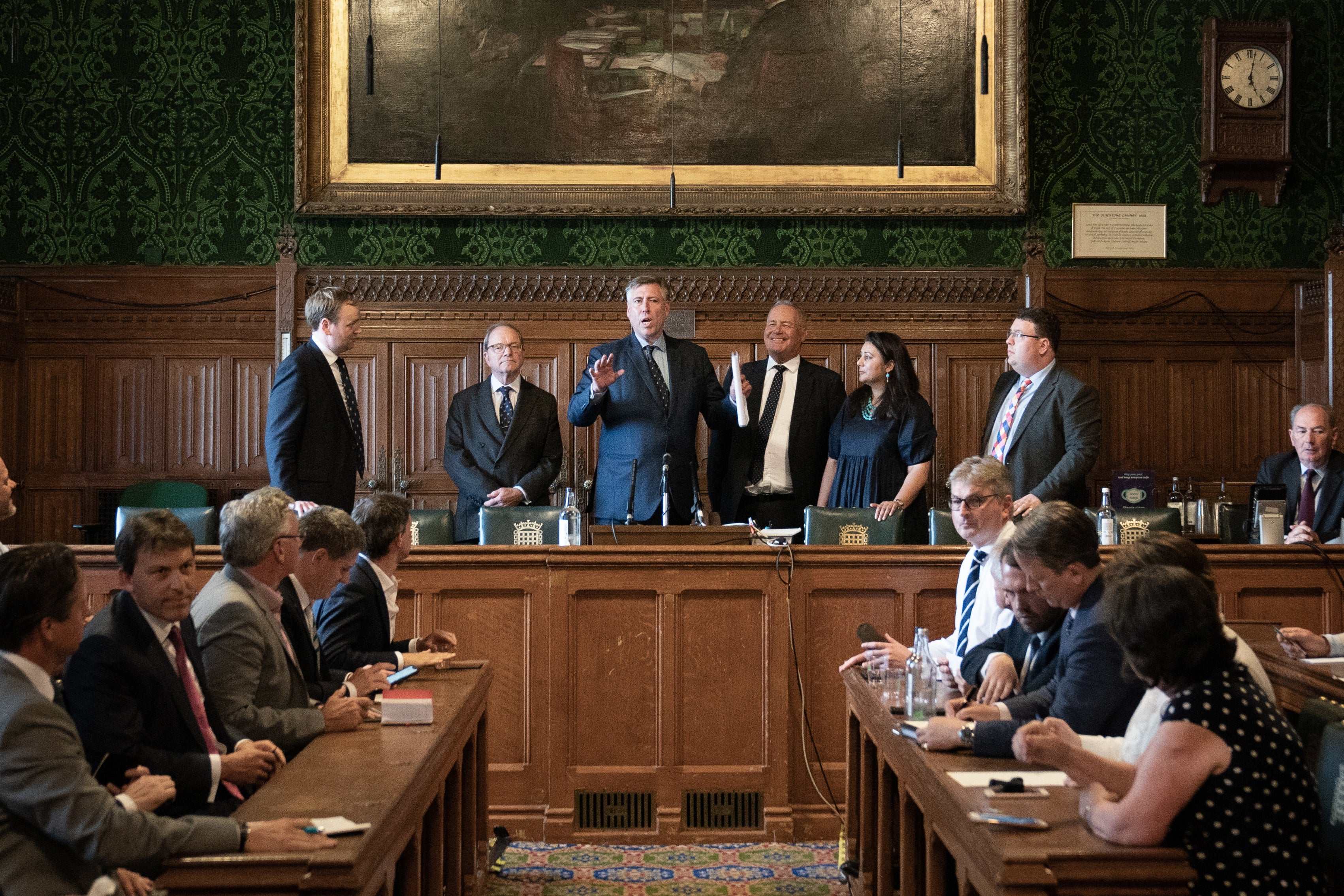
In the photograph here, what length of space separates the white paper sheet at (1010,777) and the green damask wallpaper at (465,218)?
5.50m

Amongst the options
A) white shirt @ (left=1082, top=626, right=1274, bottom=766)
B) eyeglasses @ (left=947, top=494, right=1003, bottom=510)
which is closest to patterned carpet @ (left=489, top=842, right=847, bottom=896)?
eyeglasses @ (left=947, top=494, right=1003, bottom=510)

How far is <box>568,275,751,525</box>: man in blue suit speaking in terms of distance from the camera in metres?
5.77

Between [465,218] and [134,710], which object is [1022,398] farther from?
[134,710]

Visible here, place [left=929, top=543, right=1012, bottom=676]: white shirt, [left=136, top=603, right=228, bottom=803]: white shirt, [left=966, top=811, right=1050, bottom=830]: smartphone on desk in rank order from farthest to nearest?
[left=929, top=543, right=1012, bottom=676]: white shirt < [left=136, top=603, right=228, bottom=803]: white shirt < [left=966, top=811, right=1050, bottom=830]: smartphone on desk

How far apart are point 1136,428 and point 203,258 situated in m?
5.82

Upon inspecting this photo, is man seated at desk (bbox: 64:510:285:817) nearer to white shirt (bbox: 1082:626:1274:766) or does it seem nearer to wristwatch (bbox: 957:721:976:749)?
wristwatch (bbox: 957:721:976:749)

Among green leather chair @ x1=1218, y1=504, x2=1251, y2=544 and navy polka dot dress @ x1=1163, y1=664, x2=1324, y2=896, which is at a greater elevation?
green leather chair @ x1=1218, y1=504, x2=1251, y2=544

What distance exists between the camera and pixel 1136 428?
773 cm

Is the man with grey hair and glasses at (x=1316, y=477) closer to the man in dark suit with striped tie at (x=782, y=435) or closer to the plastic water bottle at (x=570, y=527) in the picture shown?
the man in dark suit with striped tie at (x=782, y=435)

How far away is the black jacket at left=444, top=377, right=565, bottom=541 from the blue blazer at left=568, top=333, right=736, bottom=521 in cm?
22

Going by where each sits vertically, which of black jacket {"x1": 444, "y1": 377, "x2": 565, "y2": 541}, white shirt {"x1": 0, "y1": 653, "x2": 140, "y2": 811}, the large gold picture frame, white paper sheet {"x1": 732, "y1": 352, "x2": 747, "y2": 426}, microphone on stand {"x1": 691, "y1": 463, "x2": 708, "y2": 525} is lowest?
white shirt {"x1": 0, "y1": 653, "x2": 140, "y2": 811}

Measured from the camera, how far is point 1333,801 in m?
2.36

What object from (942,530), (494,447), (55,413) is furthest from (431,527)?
(55,413)

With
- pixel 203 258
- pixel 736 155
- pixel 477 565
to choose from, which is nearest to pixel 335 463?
pixel 477 565
